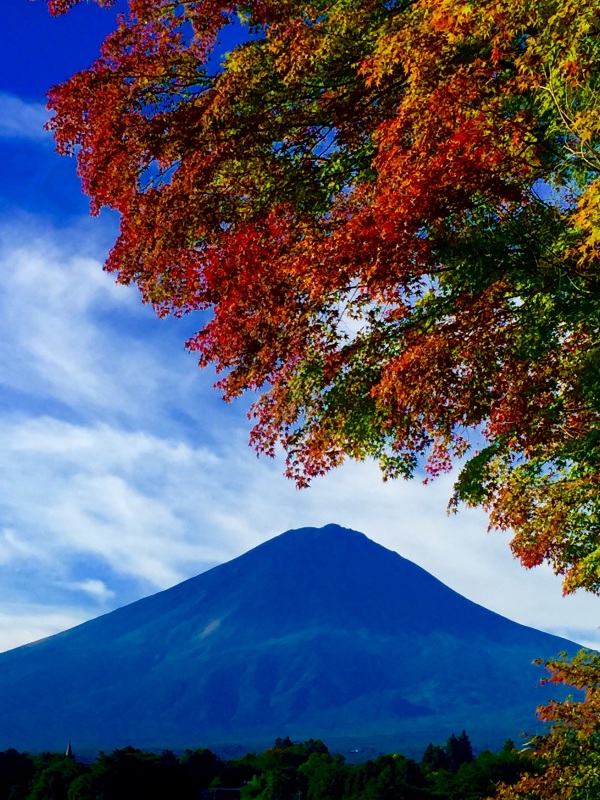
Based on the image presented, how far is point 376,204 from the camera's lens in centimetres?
775

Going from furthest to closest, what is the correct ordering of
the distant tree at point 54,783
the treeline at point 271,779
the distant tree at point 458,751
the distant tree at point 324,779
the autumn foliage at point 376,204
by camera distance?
the distant tree at point 458,751, the distant tree at point 54,783, the distant tree at point 324,779, the treeline at point 271,779, the autumn foliage at point 376,204

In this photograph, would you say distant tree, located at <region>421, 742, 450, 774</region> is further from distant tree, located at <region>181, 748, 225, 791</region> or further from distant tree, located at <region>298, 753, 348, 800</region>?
distant tree, located at <region>181, 748, 225, 791</region>

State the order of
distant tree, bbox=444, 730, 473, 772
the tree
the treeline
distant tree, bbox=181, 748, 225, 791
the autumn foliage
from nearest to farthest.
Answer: the autumn foliage, the tree, the treeline, distant tree, bbox=181, 748, 225, 791, distant tree, bbox=444, 730, 473, 772

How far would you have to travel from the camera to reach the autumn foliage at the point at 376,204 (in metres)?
7.64

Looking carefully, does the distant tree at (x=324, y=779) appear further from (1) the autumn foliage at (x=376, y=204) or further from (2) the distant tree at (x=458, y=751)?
(1) the autumn foliage at (x=376, y=204)

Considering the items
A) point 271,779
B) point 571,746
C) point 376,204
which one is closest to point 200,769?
point 271,779

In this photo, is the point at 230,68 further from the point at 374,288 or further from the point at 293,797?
the point at 293,797

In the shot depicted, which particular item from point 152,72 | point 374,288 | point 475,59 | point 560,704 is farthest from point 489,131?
point 560,704

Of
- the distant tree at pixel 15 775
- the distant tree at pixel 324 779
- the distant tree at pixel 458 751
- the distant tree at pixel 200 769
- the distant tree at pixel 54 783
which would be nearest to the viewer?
the distant tree at pixel 324 779

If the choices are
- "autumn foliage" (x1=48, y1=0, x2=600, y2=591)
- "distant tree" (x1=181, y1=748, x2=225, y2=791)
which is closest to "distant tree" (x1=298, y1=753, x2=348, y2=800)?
"distant tree" (x1=181, y1=748, x2=225, y2=791)

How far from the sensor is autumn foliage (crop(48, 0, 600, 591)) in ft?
25.1

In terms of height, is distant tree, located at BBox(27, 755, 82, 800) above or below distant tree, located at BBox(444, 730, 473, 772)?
above

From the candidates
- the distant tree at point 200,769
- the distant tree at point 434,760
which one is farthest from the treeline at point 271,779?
the distant tree at point 434,760

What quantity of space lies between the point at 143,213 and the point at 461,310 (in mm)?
3972
